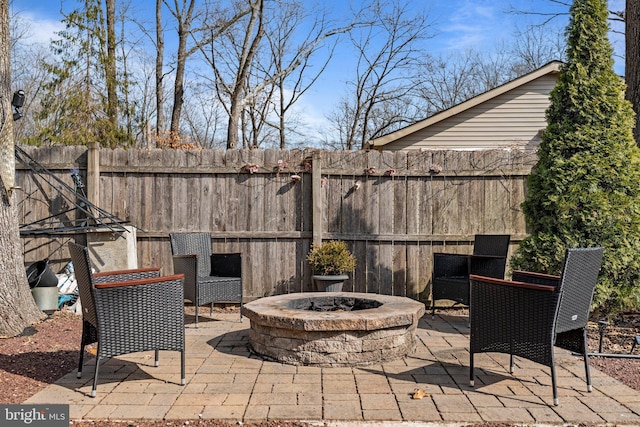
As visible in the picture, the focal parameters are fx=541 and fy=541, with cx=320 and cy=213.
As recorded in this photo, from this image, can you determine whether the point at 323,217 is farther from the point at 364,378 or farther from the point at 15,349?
the point at 15,349

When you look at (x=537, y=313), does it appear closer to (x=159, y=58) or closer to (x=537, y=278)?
(x=537, y=278)

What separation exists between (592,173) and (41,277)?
5545 millimetres

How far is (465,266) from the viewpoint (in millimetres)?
6070

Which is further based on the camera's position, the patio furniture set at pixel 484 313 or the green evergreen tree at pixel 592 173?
the green evergreen tree at pixel 592 173

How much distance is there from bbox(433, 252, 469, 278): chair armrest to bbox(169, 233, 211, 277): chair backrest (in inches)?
102

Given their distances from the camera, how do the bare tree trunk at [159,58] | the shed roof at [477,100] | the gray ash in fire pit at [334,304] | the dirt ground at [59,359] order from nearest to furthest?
the dirt ground at [59,359] < the gray ash in fire pit at [334,304] < the shed roof at [477,100] < the bare tree trunk at [159,58]

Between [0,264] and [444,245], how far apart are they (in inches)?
186

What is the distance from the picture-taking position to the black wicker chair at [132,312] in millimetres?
3385

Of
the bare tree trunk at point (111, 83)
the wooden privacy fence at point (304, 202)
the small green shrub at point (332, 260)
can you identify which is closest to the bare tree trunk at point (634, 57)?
the wooden privacy fence at point (304, 202)

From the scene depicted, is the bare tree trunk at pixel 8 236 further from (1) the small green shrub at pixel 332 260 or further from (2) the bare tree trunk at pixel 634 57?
(2) the bare tree trunk at pixel 634 57

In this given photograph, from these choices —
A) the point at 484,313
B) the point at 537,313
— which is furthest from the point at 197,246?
the point at 537,313

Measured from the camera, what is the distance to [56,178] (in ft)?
20.3

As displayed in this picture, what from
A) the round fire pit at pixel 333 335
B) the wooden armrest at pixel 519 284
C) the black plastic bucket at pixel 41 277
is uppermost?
the wooden armrest at pixel 519 284

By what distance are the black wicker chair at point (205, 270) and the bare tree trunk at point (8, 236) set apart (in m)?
1.43
